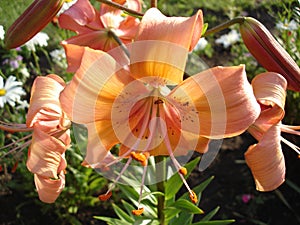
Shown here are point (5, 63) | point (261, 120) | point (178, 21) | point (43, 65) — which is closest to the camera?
point (178, 21)

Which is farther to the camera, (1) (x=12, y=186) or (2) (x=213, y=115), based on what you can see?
(1) (x=12, y=186)

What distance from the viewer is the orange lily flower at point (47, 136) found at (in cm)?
99

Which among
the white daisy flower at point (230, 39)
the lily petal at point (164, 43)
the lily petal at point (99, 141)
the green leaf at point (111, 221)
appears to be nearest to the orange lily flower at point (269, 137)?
the lily petal at point (164, 43)

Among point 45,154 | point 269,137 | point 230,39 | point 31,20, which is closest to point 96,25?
point 31,20

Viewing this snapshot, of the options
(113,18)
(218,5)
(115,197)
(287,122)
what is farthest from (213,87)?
(218,5)

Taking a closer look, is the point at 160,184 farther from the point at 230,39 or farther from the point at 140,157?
the point at 230,39

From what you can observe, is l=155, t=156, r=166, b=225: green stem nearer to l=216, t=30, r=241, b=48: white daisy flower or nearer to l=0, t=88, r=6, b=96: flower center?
l=0, t=88, r=6, b=96: flower center

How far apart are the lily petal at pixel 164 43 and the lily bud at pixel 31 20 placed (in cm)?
21

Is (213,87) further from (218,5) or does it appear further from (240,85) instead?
(218,5)

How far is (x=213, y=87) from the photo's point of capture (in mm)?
892

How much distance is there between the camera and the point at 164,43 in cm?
88

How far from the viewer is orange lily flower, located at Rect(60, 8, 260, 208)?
878mm

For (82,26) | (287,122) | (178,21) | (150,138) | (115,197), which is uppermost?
(178,21)

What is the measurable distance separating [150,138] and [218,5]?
267 centimetres
